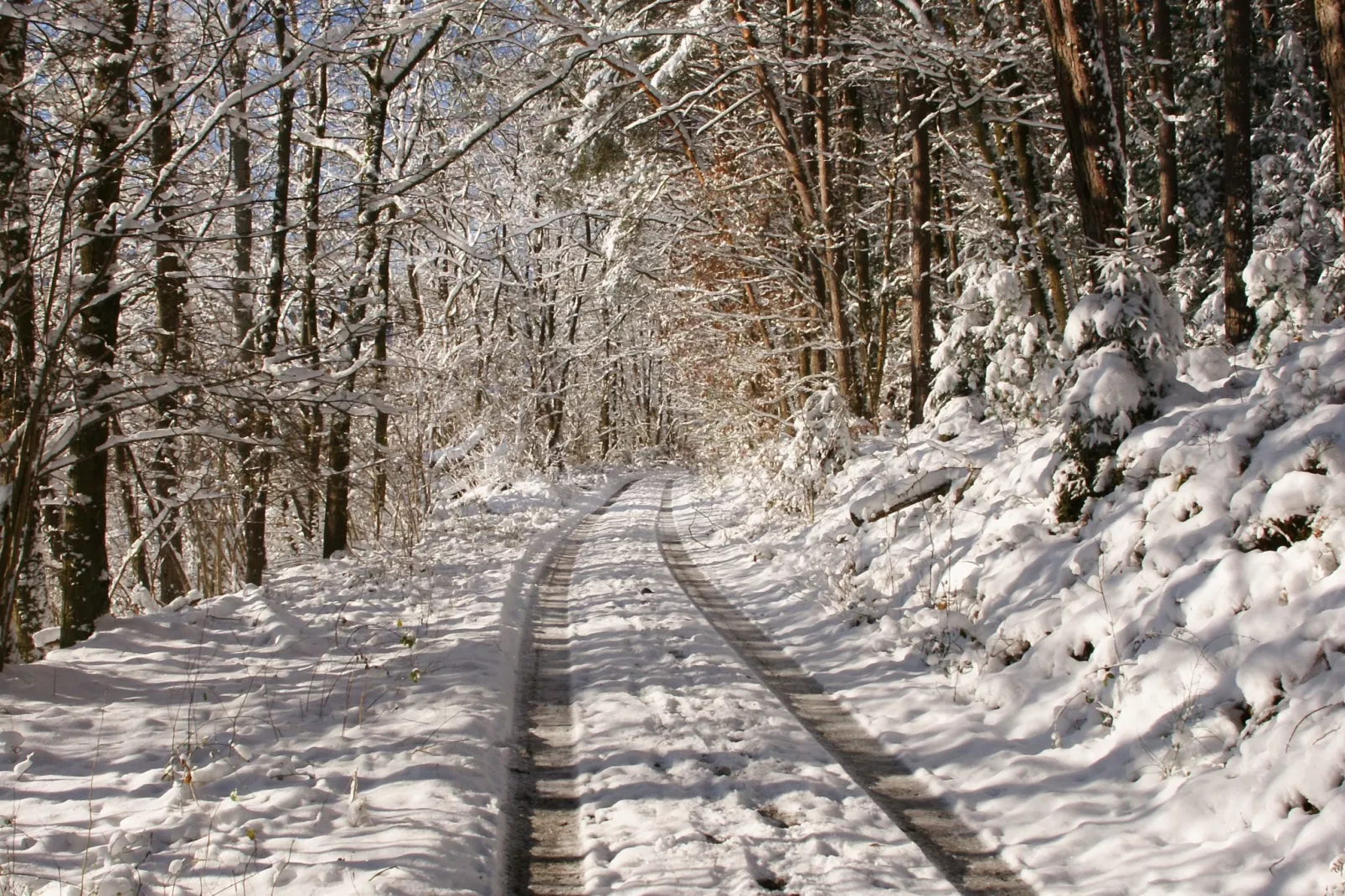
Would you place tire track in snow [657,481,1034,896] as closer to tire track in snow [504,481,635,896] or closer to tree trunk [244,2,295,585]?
tire track in snow [504,481,635,896]

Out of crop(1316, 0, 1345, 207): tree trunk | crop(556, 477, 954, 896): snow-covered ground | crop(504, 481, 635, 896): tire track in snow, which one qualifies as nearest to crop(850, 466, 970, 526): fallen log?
crop(556, 477, 954, 896): snow-covered ground

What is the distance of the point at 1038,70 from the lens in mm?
12961

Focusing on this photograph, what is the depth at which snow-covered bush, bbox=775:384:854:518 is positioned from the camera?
14.1m

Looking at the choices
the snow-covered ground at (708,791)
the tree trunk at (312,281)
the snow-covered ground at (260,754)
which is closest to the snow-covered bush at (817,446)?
the snow-covered ground at (708,791)

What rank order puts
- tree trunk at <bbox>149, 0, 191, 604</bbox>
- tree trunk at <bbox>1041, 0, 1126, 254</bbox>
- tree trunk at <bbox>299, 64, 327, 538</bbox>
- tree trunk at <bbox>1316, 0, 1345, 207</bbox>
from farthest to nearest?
1. tree trunk at <bbox>1041, 0, 1126, 254</bbox>
2. tree trunk at <bbox>299, 64, 327, 538</bbox>
3. tree trunk at <bbox>149, 0, 191, 604</bbox>
4. tree trunk at <bbox>1316, 0, 1345, 207</bbox>

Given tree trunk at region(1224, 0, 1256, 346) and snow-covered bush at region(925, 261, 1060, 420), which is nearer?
snow-covered bush at region(925, 261, 1060, 420)

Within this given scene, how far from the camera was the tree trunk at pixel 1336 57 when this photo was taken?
4.96 m

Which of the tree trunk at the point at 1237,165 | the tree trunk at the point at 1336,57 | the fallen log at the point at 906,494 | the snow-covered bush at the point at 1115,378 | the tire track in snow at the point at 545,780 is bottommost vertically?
the tire track in snow at the point at 545,780

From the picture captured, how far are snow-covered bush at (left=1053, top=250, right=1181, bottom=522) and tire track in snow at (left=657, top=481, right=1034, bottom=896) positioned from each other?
2884 mm

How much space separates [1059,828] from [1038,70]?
1204 centimetres

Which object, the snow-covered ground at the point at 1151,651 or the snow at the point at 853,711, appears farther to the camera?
the snow-covered ground at the point at 1151,651

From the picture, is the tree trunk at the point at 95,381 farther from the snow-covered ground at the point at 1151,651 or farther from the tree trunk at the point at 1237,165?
the tree trunk at the point at 1237,165

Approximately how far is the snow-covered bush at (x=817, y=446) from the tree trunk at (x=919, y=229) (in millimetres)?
1478

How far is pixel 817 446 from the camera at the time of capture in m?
14.3
